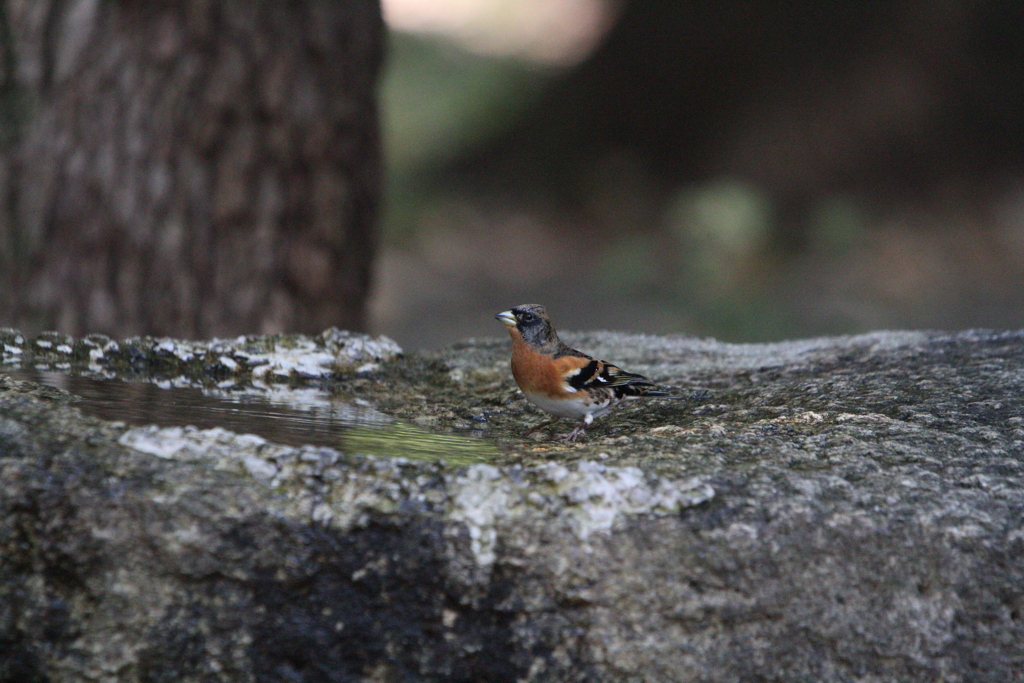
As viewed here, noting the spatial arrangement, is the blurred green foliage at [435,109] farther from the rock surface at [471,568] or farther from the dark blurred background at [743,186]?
the rock surface at [471,568]

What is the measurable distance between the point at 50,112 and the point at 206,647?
12.0 feet

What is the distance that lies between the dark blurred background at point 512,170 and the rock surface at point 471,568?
2855 mm

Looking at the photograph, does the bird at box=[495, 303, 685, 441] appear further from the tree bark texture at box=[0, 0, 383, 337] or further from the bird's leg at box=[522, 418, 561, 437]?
the tree bark texture at box=[0, 0, 383, 337]

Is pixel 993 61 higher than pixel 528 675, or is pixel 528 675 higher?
pixel 993 61

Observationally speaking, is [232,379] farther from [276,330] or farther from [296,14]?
[296,14]

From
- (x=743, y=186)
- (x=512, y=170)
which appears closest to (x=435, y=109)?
(x=512, y=170)

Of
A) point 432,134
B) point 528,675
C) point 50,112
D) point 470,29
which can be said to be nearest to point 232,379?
point 528,675

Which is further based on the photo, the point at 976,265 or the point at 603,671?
the point at 976,265

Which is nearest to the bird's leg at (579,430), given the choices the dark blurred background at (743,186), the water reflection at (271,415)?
the water reflection at (271,415)

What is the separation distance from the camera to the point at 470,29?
16516mm

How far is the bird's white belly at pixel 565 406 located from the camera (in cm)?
275

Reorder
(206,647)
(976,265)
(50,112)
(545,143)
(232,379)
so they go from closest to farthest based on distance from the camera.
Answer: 1. (206,647)
2. (232,379)
3. (50,112)
4. (976,265)
5. (545,143)

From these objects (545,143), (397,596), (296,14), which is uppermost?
(545,143)

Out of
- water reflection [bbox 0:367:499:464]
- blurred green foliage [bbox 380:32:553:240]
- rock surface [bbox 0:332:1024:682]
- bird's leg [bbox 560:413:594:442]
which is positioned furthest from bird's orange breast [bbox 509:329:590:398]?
blurred green foliage [bbox 380:32:553:240]
